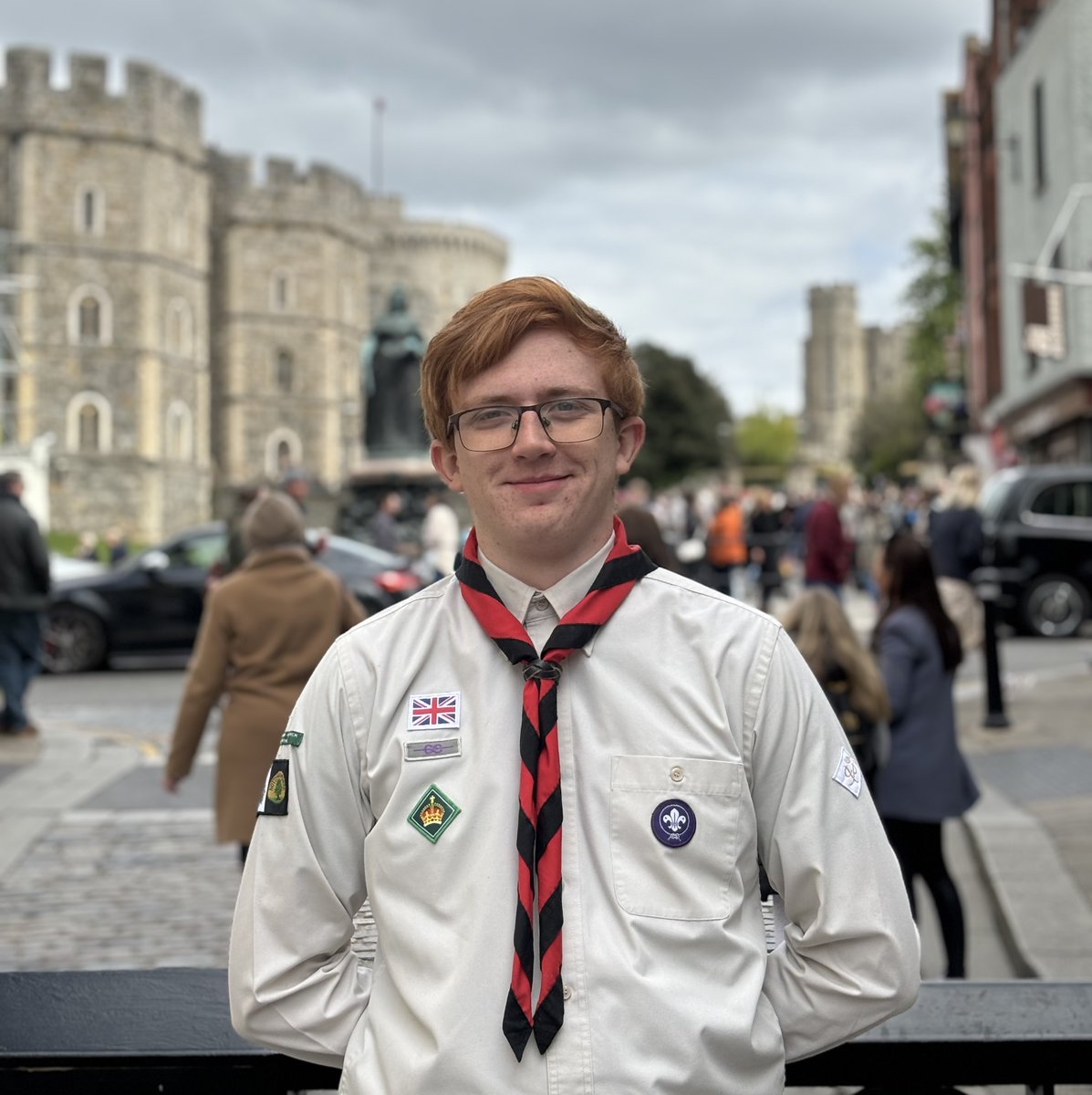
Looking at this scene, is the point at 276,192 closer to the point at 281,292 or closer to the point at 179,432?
the point at 281,292

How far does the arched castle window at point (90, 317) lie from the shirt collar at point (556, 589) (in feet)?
188

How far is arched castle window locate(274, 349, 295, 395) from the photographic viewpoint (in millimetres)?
66125

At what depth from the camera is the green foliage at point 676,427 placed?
77.0m

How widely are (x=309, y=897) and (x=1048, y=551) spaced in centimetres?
1554

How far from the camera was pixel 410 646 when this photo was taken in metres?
1.98

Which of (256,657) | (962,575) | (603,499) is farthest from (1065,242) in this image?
(603,499)

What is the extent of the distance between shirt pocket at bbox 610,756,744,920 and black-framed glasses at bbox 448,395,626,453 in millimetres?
429

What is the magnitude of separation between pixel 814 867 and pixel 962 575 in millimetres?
10629

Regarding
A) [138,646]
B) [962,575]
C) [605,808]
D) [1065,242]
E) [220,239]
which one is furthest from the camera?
[220,239]

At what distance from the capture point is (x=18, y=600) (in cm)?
1052

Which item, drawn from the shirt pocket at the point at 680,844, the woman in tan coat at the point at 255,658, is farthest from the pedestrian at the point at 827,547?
the shirt pocket at the point at 680,844

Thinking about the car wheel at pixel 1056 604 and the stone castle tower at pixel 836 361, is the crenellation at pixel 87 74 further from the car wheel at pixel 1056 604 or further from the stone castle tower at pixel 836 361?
the stone castle tower at pixel 836 361

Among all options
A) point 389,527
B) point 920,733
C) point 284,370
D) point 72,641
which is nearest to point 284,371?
point 284,370

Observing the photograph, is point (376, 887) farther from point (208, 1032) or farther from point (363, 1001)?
point (208, 1032)
